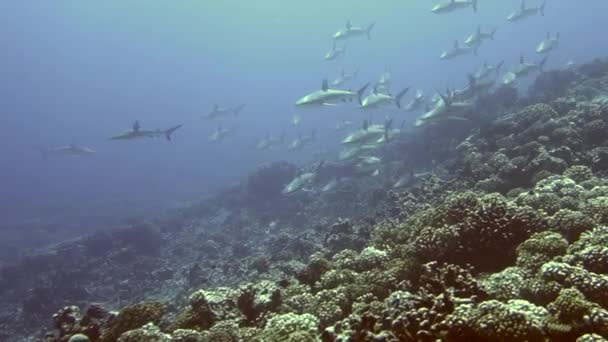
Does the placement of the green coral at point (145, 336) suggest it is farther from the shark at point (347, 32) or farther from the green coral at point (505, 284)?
the shark at point (347, 32)

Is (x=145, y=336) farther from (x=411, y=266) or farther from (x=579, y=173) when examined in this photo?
(x=579, y=173)

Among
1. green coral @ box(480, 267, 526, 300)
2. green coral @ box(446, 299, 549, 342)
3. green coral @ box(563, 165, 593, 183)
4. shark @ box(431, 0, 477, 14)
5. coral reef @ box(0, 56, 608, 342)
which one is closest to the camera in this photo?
green coral @ box(446, 299, 549, 342)

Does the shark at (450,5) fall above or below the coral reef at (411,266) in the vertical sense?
above

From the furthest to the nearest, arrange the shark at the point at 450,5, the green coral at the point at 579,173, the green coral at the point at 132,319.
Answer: the shark at the point at 450,5, the green coral at the point at 579,173, the green coral at the point at 132,319

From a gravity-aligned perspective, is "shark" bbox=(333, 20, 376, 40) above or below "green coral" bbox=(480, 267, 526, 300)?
above

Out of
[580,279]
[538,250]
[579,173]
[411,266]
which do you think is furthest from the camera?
[579,173]

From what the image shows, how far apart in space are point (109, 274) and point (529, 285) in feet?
56.7

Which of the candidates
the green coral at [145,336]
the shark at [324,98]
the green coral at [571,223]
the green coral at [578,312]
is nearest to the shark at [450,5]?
the shark at [324,98]

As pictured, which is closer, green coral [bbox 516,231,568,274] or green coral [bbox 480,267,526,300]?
green coral [bbox 480,267,526,300]

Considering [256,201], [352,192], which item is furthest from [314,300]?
[256,201]

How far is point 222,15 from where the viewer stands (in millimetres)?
199875

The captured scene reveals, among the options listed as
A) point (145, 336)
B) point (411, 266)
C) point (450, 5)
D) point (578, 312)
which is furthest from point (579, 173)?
point (450, 5)

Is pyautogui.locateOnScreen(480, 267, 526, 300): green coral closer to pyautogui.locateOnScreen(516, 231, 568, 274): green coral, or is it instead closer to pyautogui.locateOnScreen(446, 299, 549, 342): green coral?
pyautogui.locateOnScreen(516, 231, 568, 274): green coral

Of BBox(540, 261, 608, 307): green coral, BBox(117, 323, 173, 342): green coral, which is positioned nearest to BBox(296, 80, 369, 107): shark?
BBox(117, 323, 173, 342): green coral
